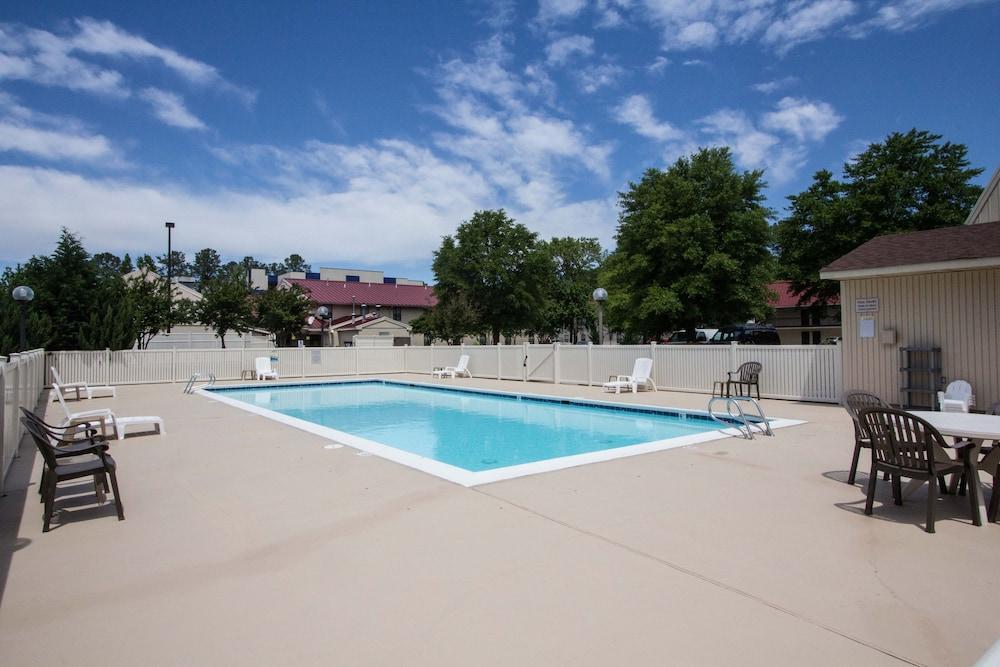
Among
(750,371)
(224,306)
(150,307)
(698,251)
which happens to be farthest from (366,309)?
(750,371)

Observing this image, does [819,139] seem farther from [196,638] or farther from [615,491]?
[196,638]

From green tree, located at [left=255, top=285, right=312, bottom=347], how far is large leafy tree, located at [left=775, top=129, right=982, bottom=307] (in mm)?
23658

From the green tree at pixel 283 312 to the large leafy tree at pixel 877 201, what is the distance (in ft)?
77.6

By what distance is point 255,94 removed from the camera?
1783 cm

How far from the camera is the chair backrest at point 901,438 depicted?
13.8 ft

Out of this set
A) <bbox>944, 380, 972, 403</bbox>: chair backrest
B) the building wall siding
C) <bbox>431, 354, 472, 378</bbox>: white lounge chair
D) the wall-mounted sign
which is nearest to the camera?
<bbox>944, 380, 972, 403</bbox>: chair backrest

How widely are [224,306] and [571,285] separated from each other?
96.6 feet

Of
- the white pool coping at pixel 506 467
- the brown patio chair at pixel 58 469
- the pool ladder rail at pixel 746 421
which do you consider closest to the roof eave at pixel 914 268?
the pool ladder rail at pixel 746 421

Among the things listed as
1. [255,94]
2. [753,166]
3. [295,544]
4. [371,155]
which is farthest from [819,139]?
[295,544]

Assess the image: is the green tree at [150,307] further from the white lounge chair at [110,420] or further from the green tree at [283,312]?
the white lounge chair at [110,420]

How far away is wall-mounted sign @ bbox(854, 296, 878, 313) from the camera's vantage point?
444 inches

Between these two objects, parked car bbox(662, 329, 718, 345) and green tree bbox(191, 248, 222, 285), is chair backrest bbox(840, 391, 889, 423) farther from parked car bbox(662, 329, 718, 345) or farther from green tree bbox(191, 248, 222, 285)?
green tree bbox(191, 248, 222, 285)

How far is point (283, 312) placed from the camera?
27.0 metres

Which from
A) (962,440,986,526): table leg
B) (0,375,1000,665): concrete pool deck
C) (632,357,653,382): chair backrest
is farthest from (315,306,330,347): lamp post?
(962,440,986,526): table leg
